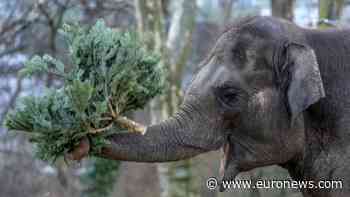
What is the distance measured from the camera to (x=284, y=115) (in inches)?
175

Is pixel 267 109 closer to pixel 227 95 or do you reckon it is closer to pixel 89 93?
pixel 227 95

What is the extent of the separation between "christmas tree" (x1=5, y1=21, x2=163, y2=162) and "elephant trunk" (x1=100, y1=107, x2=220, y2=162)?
0.07 m

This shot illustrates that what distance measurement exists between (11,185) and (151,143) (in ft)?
46.1

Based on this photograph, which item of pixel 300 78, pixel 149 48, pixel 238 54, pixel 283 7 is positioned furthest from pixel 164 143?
pixel 149 48

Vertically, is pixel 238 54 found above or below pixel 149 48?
above

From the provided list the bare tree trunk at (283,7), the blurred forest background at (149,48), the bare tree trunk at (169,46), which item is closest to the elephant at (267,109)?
the blurred forest background at (149,48)

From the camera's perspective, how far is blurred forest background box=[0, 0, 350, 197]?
10234 mm

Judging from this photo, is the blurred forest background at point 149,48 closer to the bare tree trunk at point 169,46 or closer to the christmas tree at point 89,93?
the bare tree trunk at point 169,46

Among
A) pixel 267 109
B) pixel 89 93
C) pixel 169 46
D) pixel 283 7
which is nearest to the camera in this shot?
pixel 89 93

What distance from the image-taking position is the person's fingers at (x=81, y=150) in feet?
13.0

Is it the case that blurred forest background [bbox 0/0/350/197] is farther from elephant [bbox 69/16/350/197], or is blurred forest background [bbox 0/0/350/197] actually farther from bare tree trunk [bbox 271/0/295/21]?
elephant [bbox 69/16/350/197]

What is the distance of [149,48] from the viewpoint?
34.8 ft

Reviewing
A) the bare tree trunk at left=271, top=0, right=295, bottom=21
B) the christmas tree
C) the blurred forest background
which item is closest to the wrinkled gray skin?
the christmas tree

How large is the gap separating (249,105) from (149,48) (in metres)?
6.26
